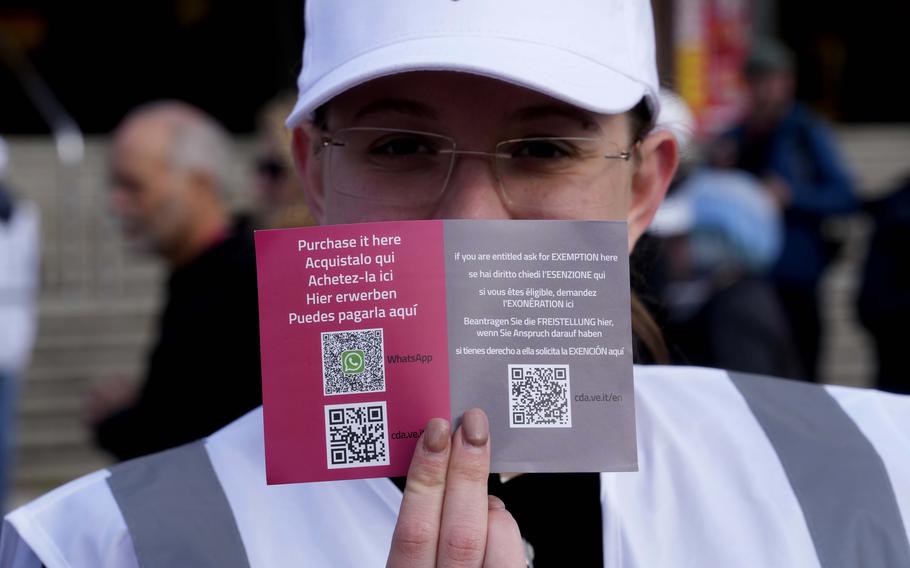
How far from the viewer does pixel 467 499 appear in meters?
1.42

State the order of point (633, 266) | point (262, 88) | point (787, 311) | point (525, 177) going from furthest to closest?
point (262, 88)
point (787, 311)
point (633, 266)
point (525, 177)

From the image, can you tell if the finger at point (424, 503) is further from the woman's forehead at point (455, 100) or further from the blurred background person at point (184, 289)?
the blurred background person at point (184, 289)

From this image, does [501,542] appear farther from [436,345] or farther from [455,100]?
[455,100]

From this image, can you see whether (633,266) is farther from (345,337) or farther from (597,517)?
(345,337)

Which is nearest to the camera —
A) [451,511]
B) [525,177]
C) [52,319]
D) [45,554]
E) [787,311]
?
[451,511]

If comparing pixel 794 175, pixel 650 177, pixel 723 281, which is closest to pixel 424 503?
pixel 650 177

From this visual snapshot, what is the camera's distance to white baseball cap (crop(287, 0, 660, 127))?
5.44ft

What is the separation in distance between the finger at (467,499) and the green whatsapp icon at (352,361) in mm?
151

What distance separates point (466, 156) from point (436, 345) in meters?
0.36

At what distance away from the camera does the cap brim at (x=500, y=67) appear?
1649 millimetres

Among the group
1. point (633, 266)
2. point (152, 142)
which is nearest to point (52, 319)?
point (152, 142)

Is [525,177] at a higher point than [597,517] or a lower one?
higher

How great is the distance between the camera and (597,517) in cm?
180

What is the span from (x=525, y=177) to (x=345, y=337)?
42cm
